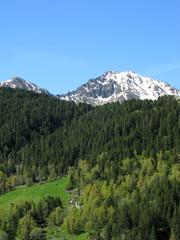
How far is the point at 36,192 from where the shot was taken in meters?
137

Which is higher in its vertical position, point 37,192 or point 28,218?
point 37,192

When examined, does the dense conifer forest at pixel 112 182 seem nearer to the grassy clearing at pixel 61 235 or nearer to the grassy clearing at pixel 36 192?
the grassy clearing at pixel 61 235

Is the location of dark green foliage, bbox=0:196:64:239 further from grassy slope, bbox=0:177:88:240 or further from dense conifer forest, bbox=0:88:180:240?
grassy slope, bbox=0:177:88:240

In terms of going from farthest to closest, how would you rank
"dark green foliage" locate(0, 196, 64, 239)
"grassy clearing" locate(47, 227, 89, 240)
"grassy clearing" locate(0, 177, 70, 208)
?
"grassy clearing" locate(0, 177, 70, 208) < "dark green foliage" locate(0, 196, 64, 239) < "grassy clearing" locate(47, 227, 89, 240)

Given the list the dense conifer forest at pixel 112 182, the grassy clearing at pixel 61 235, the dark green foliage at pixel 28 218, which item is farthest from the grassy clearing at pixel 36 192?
the grassy clearing at pixel 61 235

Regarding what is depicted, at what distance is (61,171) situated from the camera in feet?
536

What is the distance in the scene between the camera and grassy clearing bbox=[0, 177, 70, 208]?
13025 centimetres

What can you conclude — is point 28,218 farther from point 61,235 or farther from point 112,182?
point 112,182

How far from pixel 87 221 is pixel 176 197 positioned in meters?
34.0

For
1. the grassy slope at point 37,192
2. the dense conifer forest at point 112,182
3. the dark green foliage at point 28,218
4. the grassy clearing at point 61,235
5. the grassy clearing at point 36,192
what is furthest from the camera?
the grassy clearing at point 36,192

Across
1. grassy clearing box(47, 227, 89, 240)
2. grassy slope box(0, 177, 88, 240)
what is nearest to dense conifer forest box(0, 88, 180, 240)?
grassy clearing box(47, 227, 89, 240)

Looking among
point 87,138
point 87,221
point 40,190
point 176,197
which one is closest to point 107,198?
point 87,221

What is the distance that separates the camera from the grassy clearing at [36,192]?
427ft

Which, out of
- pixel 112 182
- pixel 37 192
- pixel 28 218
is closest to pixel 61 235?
pixel 28 218
